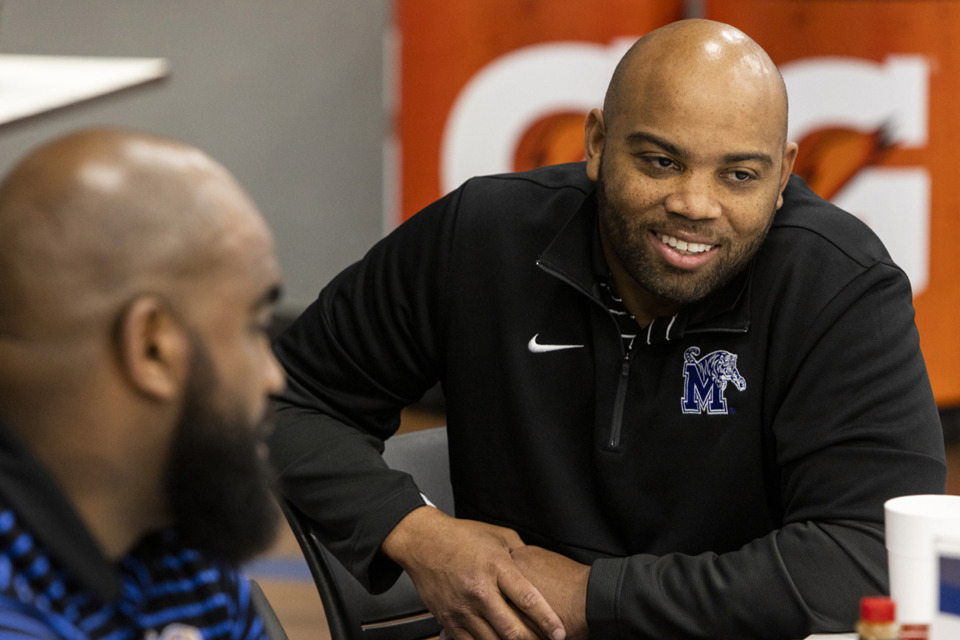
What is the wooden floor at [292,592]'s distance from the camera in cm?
327

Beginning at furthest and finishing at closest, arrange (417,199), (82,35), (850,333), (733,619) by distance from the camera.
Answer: (82,35)
(417,199)
(850,333)
(733,619)

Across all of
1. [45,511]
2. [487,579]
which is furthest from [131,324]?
[487,579]

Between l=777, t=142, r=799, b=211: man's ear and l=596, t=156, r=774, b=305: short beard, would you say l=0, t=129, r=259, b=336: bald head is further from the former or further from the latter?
l=777, t=142, r=799, b=211: man's ear

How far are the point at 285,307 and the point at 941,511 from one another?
202 inches

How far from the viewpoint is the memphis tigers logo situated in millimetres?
1605

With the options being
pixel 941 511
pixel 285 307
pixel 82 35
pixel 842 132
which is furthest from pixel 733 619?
pixel 82 35

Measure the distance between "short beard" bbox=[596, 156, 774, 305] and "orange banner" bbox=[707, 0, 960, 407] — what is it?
2.82 m

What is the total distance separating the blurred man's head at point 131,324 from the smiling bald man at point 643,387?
74 cm

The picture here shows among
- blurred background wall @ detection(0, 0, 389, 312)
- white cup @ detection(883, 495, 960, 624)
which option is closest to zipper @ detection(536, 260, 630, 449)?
white cup @ detection(883, 495, 960, 624)

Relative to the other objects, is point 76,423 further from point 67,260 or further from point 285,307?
point 285,307

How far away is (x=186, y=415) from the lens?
873 millimetres

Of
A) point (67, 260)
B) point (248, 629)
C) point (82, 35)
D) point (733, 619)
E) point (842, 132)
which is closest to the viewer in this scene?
point (67, 260)

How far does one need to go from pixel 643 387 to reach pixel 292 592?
2.22m

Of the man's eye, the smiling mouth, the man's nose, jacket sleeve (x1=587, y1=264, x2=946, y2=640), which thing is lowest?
jacket sleeve (x1=587, y1=264, x2=946, y2=640)
